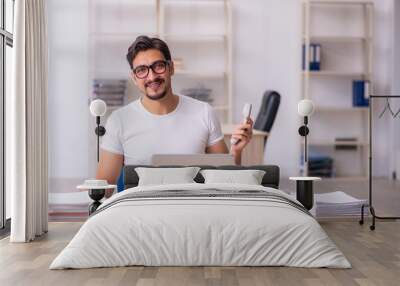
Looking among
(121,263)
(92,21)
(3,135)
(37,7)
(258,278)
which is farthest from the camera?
(92,21)

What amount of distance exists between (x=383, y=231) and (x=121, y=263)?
2222mm

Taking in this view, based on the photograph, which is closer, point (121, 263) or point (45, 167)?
point (121, 263)

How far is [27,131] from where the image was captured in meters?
4.62

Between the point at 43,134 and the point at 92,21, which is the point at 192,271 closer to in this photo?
the point at 43,134

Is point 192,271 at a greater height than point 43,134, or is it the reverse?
point 43,134

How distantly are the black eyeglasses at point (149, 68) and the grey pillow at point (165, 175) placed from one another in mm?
921

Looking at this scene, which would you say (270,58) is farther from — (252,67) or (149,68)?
(149,68)

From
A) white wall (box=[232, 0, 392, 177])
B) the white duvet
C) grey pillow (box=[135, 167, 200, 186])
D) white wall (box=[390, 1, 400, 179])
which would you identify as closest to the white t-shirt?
grey pillow (box=[135, 167, 200, 186])

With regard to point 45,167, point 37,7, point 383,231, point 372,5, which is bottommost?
point 383,231

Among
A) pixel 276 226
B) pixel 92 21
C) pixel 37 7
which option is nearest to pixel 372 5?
pixel 92 21

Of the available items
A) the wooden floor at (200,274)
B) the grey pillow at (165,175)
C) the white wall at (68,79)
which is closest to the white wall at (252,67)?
the white wall at (68,79)

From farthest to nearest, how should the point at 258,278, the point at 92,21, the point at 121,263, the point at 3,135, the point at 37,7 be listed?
the point at 92,21 → the point at 3,135 → the point at 37,7 → the point at 121,263 → the point at 258,278

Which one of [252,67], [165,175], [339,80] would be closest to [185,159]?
[165,175]

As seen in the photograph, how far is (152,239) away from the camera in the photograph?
3660 mm
